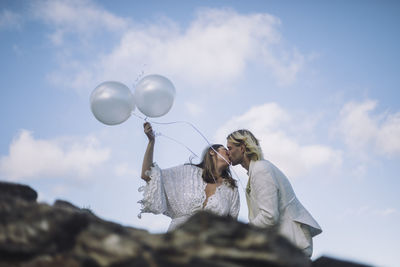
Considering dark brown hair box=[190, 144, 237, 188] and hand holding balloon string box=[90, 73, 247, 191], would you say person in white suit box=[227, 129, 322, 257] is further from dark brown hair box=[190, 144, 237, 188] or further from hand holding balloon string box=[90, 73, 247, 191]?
hand holding balloon string box=[90, 73, 247, 191]

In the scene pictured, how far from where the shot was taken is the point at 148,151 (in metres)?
5.77

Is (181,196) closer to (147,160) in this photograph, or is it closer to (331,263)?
(147,160)

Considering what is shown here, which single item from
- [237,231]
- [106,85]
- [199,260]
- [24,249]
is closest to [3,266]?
[24,249]

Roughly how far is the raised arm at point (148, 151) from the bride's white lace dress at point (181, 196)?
8cm

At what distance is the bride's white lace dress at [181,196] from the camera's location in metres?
5.72

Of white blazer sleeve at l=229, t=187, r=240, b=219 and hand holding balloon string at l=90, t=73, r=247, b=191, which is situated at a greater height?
hand holding balloon string at l=90, t=73, r=247, b=191

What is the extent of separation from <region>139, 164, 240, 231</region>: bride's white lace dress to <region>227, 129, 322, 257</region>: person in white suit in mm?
644

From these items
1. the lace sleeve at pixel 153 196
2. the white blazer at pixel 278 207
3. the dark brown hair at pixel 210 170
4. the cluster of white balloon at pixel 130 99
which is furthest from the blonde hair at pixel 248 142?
the lace sleeve at pixel 153 196

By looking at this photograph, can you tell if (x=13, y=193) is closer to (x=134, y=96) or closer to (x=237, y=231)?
(x=237, y=231)

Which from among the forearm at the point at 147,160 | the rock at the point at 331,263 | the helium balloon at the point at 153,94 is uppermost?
the helium balloon at the point at 153,94

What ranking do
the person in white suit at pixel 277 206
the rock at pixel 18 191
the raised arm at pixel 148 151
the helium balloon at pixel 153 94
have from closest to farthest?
the rock at pixel 18 191
the person in white suit at pixel 277 206
the helium balloon at pixel 153 94
the raised arm at pixel 148 151

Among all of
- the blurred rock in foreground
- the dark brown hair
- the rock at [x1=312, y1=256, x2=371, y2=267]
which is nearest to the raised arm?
the dark brown hair

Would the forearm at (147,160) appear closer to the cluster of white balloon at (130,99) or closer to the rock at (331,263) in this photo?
the cluster of white balloon at (130,99)

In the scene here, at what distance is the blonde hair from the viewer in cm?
571
